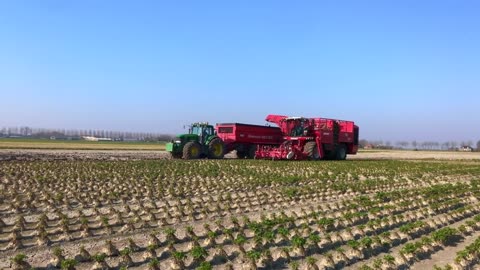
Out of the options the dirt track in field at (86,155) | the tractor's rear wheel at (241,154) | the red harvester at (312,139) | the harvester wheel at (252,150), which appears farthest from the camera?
the tractor's rear wheel at (241,154)

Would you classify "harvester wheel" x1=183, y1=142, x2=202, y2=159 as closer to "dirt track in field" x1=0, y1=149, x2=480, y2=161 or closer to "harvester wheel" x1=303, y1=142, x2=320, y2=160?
"dirt track in field" x1=0, y1=149, x2=480, y2=161

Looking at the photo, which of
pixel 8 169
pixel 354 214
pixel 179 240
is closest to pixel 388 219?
pixel 354 214

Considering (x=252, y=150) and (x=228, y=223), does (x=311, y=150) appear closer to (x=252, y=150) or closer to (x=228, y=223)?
(x=252, y=150)

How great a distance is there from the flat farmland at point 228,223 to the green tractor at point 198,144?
395 inches

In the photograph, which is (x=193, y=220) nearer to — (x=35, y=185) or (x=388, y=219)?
(x=388, y=219)

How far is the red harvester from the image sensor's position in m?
27.8

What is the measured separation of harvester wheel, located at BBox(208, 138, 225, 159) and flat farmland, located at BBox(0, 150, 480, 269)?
1060cm

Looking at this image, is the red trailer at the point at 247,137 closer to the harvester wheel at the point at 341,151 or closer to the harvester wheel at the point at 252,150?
the harvester wheel at the point at 252,150

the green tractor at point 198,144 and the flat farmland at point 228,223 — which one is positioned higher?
the green tractor at point 198,144

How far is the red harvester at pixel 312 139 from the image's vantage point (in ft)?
91.1

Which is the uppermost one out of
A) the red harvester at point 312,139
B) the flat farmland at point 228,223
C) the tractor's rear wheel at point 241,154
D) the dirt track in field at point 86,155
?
the red harvester at point 312,139

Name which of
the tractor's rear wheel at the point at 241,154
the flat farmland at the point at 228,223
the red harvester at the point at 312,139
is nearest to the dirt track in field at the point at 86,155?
the tractor's rear wheel at the point at 241,154

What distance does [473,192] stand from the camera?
15.1 m

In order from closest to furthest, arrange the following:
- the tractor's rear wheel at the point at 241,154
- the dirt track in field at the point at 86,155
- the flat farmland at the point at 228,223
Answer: the flat farmland at the point at 228,223 < the dirt track in field at the point at 86,155 < the tractor's rear wheel at the point at 241,154
